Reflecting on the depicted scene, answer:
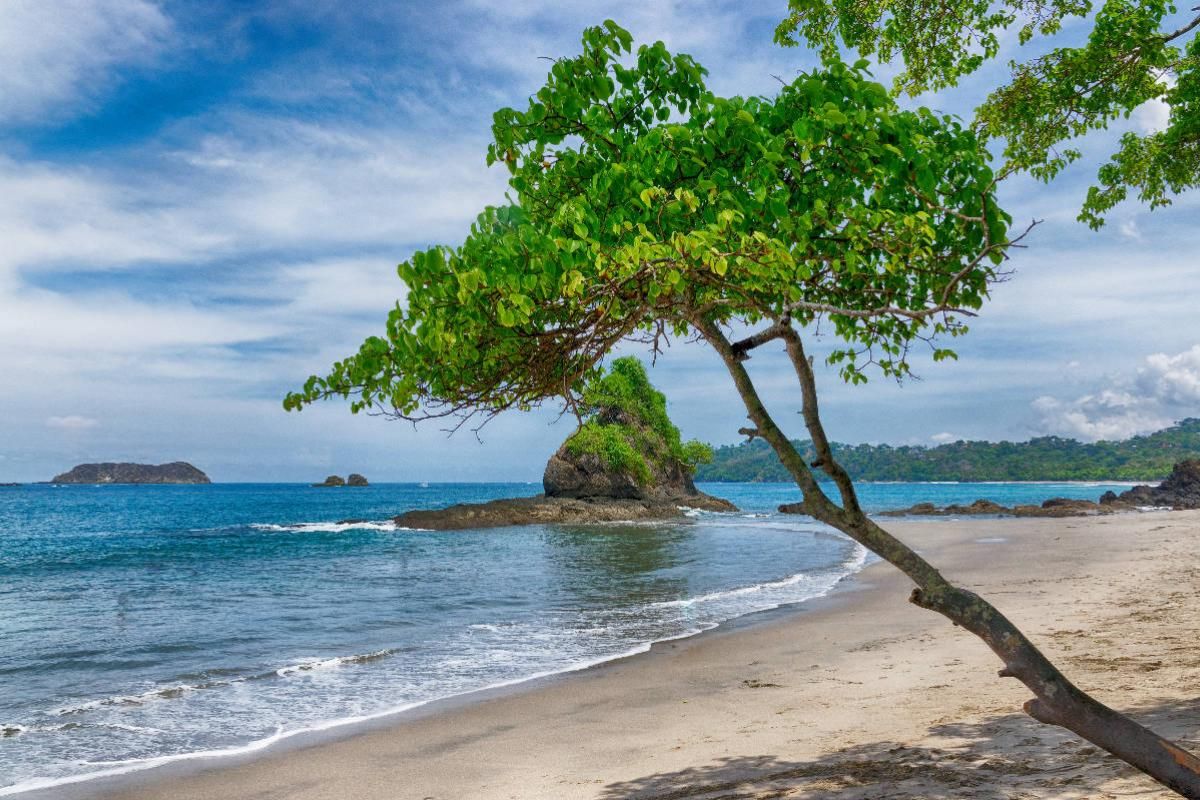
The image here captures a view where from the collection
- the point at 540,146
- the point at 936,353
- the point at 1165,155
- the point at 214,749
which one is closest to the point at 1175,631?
the point at 1165,155

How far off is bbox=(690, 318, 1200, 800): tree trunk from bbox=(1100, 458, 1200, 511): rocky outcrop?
75.4 meters

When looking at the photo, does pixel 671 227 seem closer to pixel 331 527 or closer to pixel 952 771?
pixel 952 771

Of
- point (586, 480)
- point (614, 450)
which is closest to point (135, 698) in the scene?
point (614, 450)

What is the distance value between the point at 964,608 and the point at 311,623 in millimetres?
19001

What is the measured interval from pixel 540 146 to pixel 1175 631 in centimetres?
1302

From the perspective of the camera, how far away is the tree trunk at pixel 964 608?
4793 millimetres

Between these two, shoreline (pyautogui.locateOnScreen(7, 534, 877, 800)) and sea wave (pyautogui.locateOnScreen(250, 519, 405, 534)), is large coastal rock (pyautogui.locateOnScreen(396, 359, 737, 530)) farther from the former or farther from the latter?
shoreline (pyautogui.locateOnScreen(7, 534, 877, 800))

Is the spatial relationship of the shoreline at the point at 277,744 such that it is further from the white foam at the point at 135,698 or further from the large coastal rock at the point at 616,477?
the large coastal rock at the point at 616,477

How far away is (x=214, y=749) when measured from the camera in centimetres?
1039

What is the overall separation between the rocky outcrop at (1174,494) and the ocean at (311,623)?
42.0 metres

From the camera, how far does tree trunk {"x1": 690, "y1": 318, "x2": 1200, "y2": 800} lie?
4.79 m

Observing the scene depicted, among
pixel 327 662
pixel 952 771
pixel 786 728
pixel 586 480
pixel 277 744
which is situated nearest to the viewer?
pixel 952 771

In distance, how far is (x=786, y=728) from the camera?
925 cm

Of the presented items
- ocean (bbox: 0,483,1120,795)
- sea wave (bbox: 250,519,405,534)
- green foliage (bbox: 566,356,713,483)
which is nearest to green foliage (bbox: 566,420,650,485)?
green foliage (bbox: 566,356,713,483)
